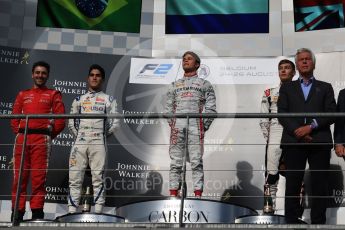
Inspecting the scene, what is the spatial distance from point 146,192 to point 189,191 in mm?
440

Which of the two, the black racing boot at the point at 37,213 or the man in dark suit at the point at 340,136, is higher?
the man in dark suit at the point at 340,136

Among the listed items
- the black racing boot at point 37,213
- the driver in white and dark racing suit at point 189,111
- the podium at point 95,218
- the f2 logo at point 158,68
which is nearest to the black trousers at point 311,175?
the driver in white and dark racing suit at point 189,111

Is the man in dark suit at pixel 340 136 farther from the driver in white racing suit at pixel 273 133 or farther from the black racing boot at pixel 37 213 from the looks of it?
the black racing boot at pixel 37 213

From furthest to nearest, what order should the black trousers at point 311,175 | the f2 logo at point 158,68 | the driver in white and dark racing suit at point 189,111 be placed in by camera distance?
the f2 logo at point 158,68 → the driver in white and dark racing suit at point 189,111 → the black trousers at point 311,175

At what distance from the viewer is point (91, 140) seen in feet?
21.3

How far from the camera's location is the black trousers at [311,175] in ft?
17.3

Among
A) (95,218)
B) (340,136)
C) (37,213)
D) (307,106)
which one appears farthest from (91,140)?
(340,136)

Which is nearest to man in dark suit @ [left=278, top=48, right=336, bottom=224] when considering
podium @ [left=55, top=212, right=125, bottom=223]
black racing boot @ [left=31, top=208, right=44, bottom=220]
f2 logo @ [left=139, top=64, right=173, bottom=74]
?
podium @ [left=55, top=212, right=125, bottom=223]

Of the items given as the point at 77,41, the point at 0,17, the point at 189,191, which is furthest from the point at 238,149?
the point at 0,17

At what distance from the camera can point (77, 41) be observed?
8.42 meters

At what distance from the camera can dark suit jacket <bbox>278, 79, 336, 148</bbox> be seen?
219 inches

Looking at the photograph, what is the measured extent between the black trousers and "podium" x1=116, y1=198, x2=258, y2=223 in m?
→ 0.47

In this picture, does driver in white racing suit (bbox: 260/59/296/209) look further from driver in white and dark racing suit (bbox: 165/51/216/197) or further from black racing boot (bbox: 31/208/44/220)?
black racing boot (bbox: 31/208/44/220)

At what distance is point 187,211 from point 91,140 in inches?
55.7
